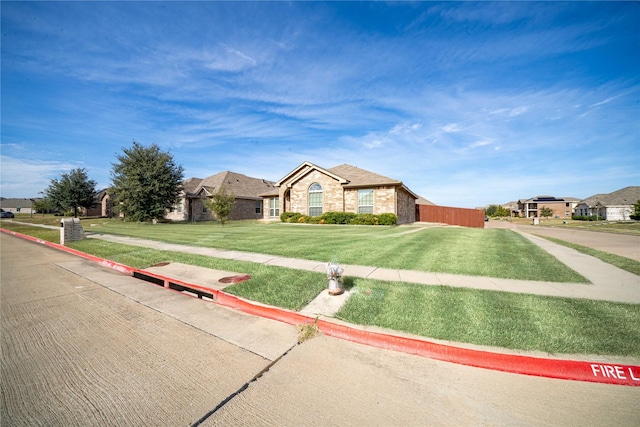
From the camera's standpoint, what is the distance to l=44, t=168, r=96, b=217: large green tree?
3691 centimetres

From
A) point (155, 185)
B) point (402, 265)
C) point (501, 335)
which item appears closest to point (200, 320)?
point (501, 335)

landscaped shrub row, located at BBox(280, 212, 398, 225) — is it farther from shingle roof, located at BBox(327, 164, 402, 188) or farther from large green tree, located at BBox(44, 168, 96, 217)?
large green tree, located at BBox(44, 168, 96, 217)

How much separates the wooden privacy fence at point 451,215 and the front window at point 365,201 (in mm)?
11750

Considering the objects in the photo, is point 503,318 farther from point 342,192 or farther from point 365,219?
point 342,192

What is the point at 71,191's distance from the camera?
37.2 m

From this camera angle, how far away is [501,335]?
→ 3488mm

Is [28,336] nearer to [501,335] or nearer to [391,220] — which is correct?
[501,335]

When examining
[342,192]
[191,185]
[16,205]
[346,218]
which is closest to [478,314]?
[346,218]

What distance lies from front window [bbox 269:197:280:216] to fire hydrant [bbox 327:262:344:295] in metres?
26.4

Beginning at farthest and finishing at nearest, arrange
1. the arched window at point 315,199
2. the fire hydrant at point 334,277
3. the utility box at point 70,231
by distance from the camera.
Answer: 1. the arched window at point 315,199
2. the utility box at point 70,231
3. the fire hydrant at point 334,277

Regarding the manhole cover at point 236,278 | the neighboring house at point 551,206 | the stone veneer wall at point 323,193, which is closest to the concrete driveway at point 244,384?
the manhole cover at point 236,278

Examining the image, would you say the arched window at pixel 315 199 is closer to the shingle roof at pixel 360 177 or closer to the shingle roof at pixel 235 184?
the shingle roof at pixel 360 177

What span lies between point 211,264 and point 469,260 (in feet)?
26.1

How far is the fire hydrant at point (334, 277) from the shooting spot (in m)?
4.90
